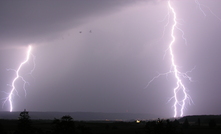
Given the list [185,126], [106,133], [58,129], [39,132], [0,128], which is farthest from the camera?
[185,126]

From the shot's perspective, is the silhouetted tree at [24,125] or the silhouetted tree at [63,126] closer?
the silhouetted tree at [63,126]

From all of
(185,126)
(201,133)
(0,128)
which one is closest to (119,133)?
(201,133)

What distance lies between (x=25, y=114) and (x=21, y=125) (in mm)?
859

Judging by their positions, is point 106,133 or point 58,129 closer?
point 58,129

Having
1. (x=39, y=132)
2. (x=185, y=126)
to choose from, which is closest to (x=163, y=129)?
(x=39, y=132)

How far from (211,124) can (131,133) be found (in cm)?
1972

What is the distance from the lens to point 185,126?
173 feet

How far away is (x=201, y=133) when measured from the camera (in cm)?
4303

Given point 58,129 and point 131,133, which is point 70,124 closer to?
point 58,129

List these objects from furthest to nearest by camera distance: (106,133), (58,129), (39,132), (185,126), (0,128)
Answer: (185,126), (106,133), (0,128), (39,132), (58,129)

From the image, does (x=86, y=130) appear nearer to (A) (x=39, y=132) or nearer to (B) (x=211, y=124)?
(A) (x=39, y=132)

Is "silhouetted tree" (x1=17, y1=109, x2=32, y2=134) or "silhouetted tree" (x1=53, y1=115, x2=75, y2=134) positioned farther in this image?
"silhouetted tree" (x1=17, y1=109, x2=32, y2=134)

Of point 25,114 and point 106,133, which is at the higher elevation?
point 25,114

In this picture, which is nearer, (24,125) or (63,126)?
(63,126)
